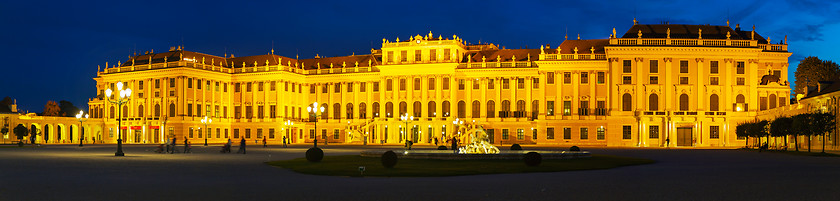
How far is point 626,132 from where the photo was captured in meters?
82.6

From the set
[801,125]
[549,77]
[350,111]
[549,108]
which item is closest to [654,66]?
[549,77]

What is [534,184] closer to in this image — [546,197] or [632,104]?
[546,197]

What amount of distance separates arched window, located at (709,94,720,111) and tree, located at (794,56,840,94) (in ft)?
55.2

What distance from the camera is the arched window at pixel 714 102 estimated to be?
271 feet

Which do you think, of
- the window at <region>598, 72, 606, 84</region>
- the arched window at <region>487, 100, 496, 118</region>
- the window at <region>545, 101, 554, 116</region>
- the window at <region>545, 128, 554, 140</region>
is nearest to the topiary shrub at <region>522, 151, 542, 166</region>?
the window at <region>545, 128, 554, 140</region>

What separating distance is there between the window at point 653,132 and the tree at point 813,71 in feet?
74.8

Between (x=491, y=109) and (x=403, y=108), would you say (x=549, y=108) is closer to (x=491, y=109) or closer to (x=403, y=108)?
(x=491, y=109)

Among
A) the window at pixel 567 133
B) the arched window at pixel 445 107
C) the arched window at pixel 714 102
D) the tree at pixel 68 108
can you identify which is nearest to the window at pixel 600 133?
the window at pixel 567 133

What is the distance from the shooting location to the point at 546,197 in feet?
59.0

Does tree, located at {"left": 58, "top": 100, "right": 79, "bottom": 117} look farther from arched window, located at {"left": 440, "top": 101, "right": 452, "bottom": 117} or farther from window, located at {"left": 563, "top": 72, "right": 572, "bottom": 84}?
window, located at {"left": 563, "top": 72, "right": 572, "bottom": 84}

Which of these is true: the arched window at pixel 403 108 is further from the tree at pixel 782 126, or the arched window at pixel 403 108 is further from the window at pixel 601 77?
the tree at pixel 782 126

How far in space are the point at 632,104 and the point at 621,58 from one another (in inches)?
192

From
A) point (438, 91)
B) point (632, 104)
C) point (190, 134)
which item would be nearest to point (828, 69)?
point (632, 104)

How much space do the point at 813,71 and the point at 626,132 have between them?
2940 centimetres
